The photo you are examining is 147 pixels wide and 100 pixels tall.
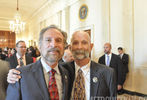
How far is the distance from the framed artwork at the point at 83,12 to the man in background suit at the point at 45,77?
222 inches

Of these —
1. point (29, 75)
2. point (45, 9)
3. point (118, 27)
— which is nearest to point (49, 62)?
point (29, 75)

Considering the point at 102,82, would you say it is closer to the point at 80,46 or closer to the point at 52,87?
the point at 80,46

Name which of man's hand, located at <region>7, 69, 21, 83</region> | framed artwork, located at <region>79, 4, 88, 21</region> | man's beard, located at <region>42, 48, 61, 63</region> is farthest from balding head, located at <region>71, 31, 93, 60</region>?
framed artwork, located at <region>79, 4, 88, 21</region>

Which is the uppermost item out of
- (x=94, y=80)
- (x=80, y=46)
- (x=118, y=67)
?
(x=80, y=46)

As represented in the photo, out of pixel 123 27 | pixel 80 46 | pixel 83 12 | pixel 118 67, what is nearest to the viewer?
pixel 80 46

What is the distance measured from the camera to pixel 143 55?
426 centimetres

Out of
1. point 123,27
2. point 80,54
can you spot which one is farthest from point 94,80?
point 123,27

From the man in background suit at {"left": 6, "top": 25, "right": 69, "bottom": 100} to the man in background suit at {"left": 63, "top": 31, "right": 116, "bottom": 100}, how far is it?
0.22 metres

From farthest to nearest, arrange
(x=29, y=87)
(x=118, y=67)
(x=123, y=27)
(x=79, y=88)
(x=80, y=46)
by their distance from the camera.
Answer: (x=123, y=27)
(x=118, y=67)
(x=80, y=46)
(x=79, y=88)
(x=29, y=87)

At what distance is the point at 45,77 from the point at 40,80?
8 cm

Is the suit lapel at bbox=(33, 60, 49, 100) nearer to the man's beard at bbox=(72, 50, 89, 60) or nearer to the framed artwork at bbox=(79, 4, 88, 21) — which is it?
the man's beard at bbox=(72, 50, 89, 60)

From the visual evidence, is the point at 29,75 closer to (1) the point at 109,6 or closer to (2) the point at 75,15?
(1) the point at 109,6

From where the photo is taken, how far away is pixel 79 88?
1468mm

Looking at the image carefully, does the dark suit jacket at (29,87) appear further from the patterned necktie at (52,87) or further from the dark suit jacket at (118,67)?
the dark suit jacket at (118,67)
